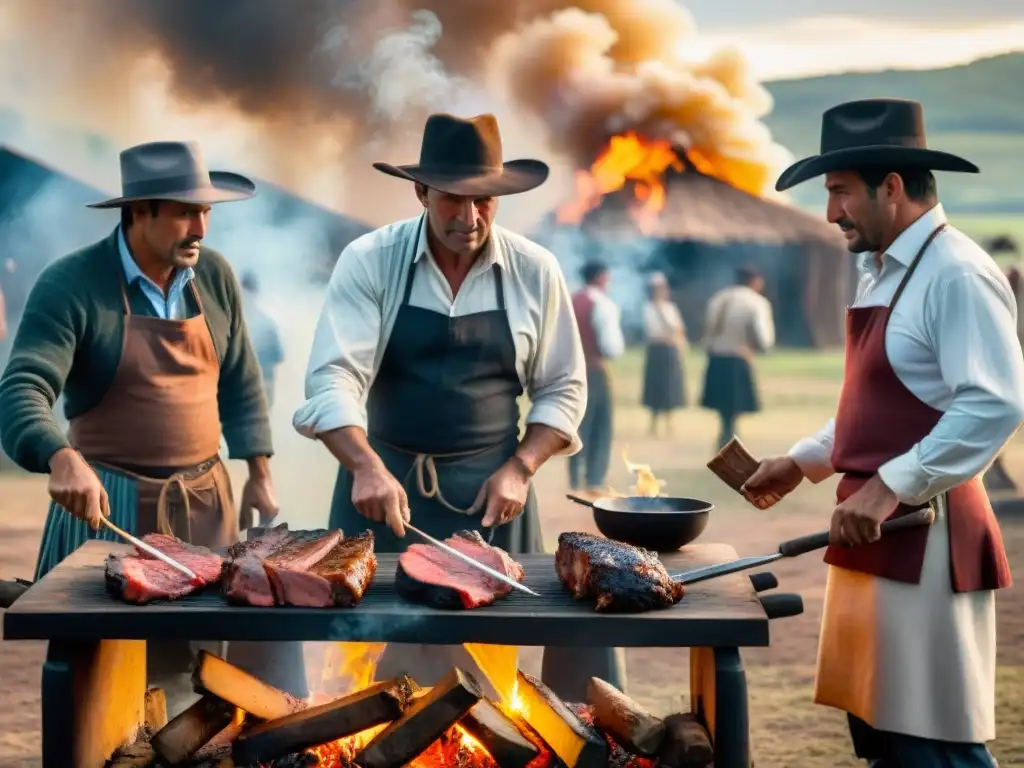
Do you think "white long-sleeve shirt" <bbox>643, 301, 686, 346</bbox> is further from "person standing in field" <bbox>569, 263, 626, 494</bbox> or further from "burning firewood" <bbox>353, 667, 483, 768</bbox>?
"burning firewood" <bbox>353, 667, 483, 768</bbox>

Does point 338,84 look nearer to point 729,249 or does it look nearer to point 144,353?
point 729,249

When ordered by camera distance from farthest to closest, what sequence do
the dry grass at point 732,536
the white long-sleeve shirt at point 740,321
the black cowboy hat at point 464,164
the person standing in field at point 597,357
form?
the white long-sleeve shirt at point 740,321 < the person standing in field at point 597,357 < the dry grass at point 732,536 < the black cowboy hat at point 464,164

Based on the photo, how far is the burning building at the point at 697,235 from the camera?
19906mm

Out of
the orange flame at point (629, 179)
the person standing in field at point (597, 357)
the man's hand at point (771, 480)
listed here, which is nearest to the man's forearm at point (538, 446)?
the man's hand at point (771, 480)

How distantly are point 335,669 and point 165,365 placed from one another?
4.40 feet

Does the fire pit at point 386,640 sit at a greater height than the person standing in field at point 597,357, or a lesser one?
lesser

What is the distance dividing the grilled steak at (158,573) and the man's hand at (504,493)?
901mm

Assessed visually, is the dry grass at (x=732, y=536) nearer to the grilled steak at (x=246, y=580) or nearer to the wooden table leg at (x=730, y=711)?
the wooden table leg at (x=730, y=711)

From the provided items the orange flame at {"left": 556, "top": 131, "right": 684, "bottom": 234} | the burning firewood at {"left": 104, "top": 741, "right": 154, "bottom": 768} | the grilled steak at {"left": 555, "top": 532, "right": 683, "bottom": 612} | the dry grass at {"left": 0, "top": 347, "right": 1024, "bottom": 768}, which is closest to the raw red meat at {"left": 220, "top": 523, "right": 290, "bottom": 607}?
the burning firewood at {"left": 104, "top": 741, "right": 154, "bottom": 768}

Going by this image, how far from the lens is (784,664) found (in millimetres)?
6641

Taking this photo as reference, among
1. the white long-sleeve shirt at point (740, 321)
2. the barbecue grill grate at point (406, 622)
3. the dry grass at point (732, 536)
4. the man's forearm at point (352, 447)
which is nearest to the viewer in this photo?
the barbecue grill grate at point (406, 622)

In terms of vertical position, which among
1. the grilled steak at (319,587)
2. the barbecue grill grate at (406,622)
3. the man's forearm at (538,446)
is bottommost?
the barbecue grill grate at (406,622)

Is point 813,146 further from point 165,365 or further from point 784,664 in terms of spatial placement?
point 165,365

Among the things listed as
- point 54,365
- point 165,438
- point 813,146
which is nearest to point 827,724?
point 165,438
